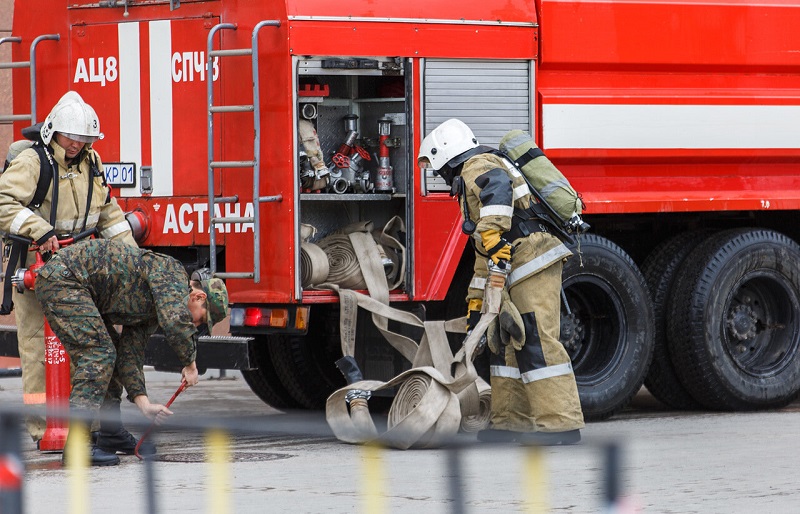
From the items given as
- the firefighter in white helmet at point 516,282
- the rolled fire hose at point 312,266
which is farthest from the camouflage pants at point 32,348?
the firefighter in white helmet at point 516,282

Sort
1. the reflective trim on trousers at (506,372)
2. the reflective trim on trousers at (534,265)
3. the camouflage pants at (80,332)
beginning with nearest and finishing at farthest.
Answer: the camouflage pants at (80,332) < the reflective trim on trousers at (534,265) < the reflective trim on trousers at (506,372)

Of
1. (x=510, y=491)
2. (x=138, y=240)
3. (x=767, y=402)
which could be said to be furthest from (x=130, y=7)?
(x=767, y=402)

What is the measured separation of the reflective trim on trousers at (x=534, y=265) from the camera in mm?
8172

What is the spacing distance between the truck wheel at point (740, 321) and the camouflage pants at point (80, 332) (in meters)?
3.74

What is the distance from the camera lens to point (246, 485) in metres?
6.90

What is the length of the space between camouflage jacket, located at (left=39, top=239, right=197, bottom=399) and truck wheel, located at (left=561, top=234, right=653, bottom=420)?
2639 millimetres

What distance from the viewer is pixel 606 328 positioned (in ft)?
31.0

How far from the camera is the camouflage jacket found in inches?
286

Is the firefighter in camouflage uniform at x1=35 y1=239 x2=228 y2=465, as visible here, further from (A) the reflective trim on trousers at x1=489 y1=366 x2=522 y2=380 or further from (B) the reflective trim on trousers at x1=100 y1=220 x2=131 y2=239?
(A) the reflective trim on trousers at x1=489 y1=366 x2=522 y2=380

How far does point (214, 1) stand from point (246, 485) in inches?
119

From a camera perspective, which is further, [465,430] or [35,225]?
[465,430]

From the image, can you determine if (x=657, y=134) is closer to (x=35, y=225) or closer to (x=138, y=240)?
(x=138, y=240)

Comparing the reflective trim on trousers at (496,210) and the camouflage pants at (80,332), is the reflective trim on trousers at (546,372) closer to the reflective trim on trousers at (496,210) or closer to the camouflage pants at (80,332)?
the reflective trim on trousers at (496,210)

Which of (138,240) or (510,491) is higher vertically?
(138,240)
